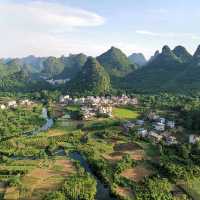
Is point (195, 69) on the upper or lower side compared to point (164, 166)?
upper

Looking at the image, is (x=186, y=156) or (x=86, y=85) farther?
(x=86, y=85)

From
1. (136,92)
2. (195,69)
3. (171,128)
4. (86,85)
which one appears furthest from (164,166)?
(195,69)

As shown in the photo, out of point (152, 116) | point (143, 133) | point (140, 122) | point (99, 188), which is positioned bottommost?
point (99, 188)

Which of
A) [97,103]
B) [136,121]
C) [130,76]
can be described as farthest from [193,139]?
[130,76]

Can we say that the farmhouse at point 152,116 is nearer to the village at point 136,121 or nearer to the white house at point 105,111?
the village at point 136,121

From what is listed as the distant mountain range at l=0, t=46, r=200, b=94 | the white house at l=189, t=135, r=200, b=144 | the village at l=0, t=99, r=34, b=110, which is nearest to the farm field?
the white house at l=189, t=135, r=200, b=144

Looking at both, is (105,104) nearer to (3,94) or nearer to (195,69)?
(3,94)

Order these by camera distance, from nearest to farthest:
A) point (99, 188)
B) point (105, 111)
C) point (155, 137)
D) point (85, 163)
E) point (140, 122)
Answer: point (99, 188), point (85, 163), point (155, 137), point (140, 122), point (105, 111)

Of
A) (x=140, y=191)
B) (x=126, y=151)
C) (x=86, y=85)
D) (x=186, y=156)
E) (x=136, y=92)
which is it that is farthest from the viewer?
(x=86, y=85)

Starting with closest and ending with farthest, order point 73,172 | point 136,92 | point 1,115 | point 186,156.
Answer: point 73,172
point 186,156
point 1,115
point 136,92

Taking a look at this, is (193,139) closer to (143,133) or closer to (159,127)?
(143,133)
